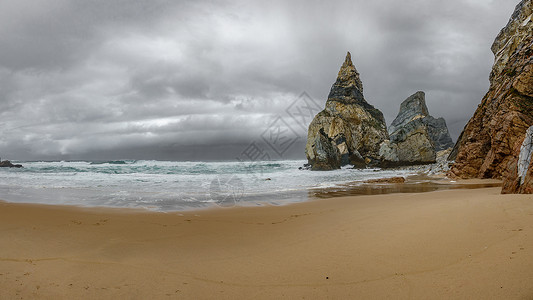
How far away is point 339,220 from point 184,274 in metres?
3.76

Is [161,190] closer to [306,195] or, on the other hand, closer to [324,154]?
[306,195]

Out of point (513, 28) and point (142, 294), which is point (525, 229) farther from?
point (513, 28)

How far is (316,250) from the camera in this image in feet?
12.8

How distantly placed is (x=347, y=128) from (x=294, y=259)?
4887 centimetres

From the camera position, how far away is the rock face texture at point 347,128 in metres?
46.3

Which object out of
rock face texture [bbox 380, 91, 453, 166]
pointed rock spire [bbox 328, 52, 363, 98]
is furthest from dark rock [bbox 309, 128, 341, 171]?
pointed rock spire [bbox 328, 52, 363, 98]

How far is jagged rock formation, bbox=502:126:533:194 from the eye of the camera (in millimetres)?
5875

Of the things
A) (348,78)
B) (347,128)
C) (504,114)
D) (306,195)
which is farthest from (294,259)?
(348,78)

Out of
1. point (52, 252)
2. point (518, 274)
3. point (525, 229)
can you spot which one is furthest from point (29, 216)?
point (525, 229)

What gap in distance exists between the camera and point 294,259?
3619mm

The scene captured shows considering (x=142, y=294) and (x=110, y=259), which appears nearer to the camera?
(x=142, y=294)

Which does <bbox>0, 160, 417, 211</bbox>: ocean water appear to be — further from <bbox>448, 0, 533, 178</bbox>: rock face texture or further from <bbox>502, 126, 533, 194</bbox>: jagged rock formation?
<bbox>448, 0, 533, 178</bbox>: rock face texture

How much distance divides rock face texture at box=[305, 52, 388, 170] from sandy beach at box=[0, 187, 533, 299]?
40.0m

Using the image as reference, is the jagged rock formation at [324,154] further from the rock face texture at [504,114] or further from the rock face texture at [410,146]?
the rock face texture at [504,114]
